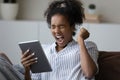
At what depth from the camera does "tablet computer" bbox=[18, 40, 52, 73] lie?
1.70 m

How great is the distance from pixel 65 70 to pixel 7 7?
6.86 ft

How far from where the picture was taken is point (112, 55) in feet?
6.49

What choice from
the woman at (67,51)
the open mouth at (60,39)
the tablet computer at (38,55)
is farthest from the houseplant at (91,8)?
the tablet computer at (38,55)

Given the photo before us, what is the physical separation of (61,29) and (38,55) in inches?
8.8

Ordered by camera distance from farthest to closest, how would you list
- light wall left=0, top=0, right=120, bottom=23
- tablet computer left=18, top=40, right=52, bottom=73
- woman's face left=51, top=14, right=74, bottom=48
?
light wall left=0, top=0, right=120, bottom=23 < woman's face left=51, top=14, right=74, bottom=48 < tablet computer left=18, top=40, right=52, bottom=73

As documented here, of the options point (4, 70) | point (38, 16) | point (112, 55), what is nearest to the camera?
point (4, 70)

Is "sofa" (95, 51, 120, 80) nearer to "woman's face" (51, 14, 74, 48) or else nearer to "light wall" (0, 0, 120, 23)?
"woman's face" (51, 14, 74, 48)

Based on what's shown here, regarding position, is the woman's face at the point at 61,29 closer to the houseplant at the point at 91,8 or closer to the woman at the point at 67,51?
the woman at the point at 67,51

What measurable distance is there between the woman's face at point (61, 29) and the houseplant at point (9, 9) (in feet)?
6.30

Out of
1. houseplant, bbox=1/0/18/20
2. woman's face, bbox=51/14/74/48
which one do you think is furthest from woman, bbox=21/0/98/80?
houseplant, bbox=1/0/18/20

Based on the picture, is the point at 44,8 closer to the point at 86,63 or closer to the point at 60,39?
the point at 60,39

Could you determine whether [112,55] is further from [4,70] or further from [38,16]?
[38,16]

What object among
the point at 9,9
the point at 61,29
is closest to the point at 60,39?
the point at 61,29

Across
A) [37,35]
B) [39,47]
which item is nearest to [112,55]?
[39,47]
